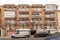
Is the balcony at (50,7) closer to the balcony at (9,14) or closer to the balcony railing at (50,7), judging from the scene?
the balcony railing at (50,7)

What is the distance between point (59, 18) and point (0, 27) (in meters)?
15.8

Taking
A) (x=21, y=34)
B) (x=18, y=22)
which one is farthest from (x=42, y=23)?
(x=21, y=34)

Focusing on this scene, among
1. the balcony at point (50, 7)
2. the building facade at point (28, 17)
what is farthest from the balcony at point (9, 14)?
the balcony at point (50, 7)

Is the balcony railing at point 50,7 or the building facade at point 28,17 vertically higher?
the balcony railing at point 50,7

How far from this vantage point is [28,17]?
61.5 meters

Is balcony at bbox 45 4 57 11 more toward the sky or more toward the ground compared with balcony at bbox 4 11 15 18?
more toward the sky

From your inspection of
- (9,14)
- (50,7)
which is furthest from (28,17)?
(50,7)

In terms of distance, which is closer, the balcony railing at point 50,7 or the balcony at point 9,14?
the balcony at point 9,14

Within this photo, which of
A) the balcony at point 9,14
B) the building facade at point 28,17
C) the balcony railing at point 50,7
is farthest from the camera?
the balcony railing at point 50,7

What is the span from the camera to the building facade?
200 ft

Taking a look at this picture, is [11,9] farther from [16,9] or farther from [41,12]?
[41,12]

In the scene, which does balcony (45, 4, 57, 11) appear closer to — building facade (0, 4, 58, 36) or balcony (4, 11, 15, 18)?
building facade (0, 4, 58, 36)

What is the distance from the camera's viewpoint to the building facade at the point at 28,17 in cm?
6103

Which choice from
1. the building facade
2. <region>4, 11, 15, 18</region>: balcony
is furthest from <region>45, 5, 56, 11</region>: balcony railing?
<region>4, 11, 15, 18</region>: balcony
